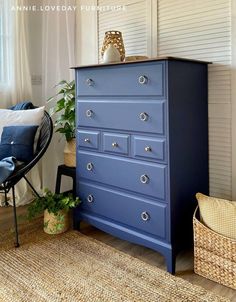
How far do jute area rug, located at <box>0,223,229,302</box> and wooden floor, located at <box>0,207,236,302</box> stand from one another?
0.21 feet

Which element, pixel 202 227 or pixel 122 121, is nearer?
pixel 202 227

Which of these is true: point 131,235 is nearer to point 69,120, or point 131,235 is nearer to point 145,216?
point 145,216

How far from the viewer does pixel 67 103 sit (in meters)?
2.59

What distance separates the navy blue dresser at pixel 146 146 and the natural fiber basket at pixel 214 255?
0.13 meters

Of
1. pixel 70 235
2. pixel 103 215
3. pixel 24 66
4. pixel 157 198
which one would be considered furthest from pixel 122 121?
pixel 24 66

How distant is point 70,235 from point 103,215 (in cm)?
33

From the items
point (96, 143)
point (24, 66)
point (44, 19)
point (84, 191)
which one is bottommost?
point (84, 191)

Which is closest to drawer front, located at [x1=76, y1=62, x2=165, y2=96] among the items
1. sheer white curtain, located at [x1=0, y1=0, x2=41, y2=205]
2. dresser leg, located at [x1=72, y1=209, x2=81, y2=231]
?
dresser leg, located at [x1=72, y1=209, x2=81, y2=231]

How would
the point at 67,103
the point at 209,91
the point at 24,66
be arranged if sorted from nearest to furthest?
1. the point at 209,91
2. the point at 67,103
3. the point at 24,66

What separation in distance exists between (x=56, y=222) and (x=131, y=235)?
608 mm

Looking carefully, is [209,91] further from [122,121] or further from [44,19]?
[44,19]

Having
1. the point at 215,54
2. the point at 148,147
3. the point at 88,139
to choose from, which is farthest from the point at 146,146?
the point at 215,54

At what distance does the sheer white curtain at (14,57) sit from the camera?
2.86 m

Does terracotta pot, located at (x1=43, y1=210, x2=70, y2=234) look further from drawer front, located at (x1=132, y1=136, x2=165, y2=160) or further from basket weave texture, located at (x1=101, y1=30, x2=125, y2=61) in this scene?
basket weave texture, located at (x1=101, y1=30, x2=125, y2=61)
